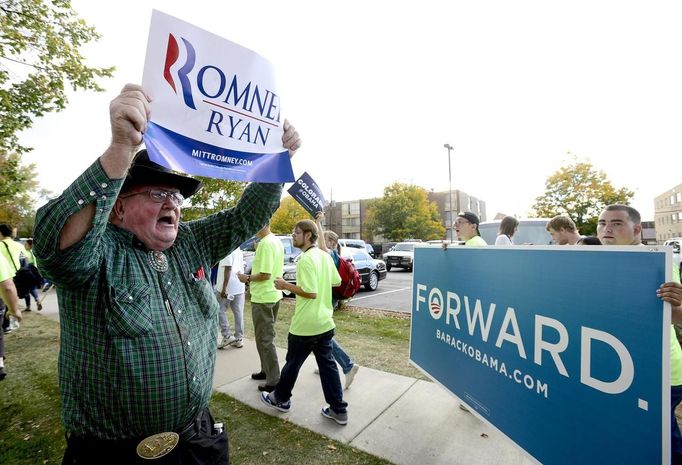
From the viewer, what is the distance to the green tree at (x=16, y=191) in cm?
762

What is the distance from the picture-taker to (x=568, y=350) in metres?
1.77

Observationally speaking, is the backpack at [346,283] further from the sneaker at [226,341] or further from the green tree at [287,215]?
the green tree at [287,215]

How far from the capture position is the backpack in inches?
194

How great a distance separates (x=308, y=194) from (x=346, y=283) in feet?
4.79

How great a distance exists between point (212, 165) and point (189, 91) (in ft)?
1.12

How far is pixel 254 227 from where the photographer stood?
1.95 m

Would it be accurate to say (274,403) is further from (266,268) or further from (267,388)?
(266,268)

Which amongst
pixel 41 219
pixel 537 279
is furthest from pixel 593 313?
pixel 41 219

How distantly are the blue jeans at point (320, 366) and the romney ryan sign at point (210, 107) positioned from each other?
2.06 m

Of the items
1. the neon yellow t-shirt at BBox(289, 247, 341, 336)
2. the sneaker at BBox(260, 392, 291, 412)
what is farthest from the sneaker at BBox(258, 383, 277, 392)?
the neon yellow t-shirt at BBox(289, 247, 341, 336)

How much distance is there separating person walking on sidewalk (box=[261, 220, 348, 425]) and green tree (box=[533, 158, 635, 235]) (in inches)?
965

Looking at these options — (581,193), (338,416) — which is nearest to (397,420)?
(338,416)

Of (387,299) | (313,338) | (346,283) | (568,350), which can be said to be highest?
(568,350)

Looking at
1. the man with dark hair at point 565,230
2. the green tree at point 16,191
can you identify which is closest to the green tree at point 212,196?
the green tree at point 16,191
